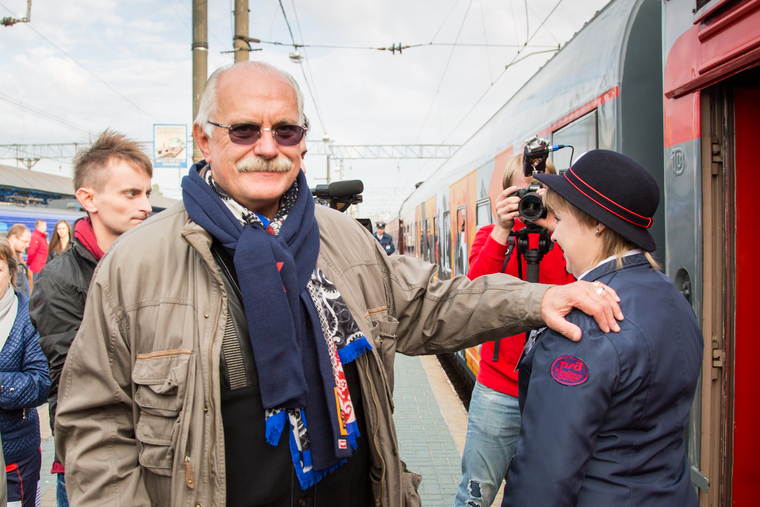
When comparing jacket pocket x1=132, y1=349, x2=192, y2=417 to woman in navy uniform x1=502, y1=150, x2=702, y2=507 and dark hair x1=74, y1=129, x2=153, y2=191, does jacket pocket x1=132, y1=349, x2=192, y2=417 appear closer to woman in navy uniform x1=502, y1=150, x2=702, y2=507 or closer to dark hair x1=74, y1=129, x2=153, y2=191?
woman in navy uniform x1=502, y1=150, x2=702, y2=507

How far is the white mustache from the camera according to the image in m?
1.53

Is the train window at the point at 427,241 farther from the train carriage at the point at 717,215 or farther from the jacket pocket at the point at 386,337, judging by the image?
the jacket pocket at the point at 386,337

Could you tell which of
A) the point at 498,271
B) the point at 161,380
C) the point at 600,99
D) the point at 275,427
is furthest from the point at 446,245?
the point at 161,380

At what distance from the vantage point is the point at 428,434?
4.68 metres

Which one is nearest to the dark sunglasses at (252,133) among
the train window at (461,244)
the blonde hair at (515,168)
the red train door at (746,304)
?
the blonde hair at (515,168)

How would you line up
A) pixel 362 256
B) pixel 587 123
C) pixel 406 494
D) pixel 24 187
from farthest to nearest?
1. pixel 24 187
2. pixel 587 123
3. pixel 362 256
4. pixel 406 494

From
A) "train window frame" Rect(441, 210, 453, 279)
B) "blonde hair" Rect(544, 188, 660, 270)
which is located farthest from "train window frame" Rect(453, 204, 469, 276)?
"blonde hair" Rect(544, 188, 660, 270)

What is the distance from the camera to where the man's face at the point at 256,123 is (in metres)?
1.53

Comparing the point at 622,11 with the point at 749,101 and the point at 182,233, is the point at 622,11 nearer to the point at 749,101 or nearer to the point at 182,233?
the point at 749,101

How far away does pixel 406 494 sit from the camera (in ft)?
5.33

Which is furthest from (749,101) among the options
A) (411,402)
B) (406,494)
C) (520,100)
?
(411,402)

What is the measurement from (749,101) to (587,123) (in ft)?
2.87

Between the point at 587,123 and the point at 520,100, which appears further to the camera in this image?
the point at 520,100

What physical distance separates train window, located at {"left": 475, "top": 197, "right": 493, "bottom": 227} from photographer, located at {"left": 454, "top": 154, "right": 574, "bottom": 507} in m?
2.45
